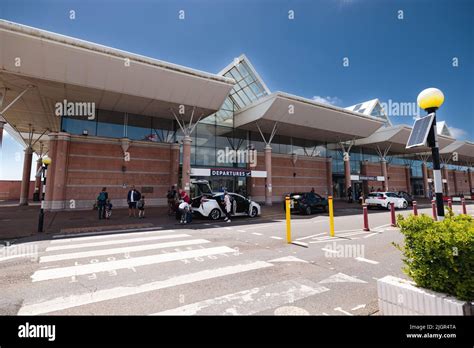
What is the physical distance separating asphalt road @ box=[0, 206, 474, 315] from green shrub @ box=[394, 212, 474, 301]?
93cm

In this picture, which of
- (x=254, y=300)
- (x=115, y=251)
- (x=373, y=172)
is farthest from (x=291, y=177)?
(x=254, y=300)

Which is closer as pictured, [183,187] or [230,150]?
[183,187]

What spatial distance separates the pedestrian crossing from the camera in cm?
361

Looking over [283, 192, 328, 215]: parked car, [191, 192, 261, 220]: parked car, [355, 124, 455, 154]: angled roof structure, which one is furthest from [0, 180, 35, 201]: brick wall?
[355, 124, 455, 154]: angled roof structure

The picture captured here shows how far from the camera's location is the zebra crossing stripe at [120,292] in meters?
3.61

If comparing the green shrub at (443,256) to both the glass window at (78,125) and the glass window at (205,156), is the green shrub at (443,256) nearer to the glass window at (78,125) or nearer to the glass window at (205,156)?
the glass window at (205,156)

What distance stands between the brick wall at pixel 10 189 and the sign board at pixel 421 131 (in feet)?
162

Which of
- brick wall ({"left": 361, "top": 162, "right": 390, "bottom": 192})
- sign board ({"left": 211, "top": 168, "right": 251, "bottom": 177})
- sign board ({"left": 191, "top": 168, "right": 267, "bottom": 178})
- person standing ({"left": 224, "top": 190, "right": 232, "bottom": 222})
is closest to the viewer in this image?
person standing ({"left": 224, "top": 190, "right": 232, "bottom": 222})

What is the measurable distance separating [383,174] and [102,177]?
39.7 m

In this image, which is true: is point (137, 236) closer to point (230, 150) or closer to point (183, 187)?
point (183, 187)

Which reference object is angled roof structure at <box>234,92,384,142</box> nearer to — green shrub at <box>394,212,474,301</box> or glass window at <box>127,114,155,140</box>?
glass window at <box>127,114,155,140</box>

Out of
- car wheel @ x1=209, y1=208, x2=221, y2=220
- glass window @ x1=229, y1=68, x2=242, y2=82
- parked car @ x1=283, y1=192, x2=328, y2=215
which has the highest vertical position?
glass window @ x1=229, y1=68, x2=242, y2=82
